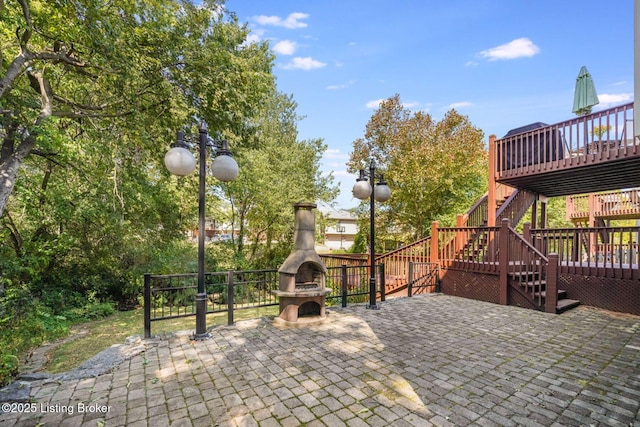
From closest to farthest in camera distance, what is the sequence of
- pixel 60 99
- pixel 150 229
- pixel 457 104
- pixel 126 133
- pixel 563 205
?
pixel 60 99 → pixel 126 133 → pixel 150 229 → pixel 457 104 → pixel 563 205

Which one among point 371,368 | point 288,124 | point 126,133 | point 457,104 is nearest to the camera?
point 371,368

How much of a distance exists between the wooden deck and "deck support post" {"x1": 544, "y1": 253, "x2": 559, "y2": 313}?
109 inches

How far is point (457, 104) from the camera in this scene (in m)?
14.0

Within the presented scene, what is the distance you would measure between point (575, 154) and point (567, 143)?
411mm

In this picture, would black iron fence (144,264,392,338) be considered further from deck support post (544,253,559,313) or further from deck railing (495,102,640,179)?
deck railing (495,102,640,179)

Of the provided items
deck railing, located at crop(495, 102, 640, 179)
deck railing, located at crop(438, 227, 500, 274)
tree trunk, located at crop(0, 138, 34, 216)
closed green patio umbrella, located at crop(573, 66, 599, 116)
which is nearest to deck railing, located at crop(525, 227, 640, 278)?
deck railing, located at crop(438, 227, 500, 274)

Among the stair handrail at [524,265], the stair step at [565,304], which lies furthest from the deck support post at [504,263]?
the stair step at [565,304]

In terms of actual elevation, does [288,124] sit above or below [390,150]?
above

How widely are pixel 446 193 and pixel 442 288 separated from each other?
7.44 m

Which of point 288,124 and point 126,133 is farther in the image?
point 288,124

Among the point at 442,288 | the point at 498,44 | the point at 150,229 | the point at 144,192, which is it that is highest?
the point at 498,44

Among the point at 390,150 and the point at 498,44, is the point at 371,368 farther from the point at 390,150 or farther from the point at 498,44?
the point at 390,150

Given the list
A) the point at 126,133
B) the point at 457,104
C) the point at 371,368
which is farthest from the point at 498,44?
the point at 126,133

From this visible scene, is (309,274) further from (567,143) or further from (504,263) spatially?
(567,143)
